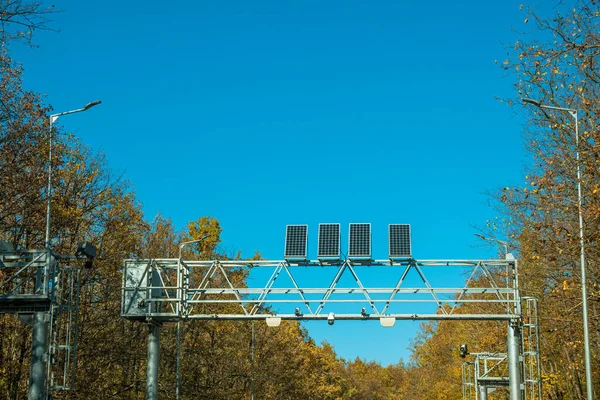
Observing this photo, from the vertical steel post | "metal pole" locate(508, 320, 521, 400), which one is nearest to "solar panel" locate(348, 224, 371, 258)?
"metal pole" locate(508, 320, 521, 400)

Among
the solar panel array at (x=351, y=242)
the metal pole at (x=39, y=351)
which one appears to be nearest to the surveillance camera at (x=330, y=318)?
the solar panel array at (x=351, y=242)

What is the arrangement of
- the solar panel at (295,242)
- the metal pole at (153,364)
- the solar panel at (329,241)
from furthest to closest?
the metal pole at (153,364) < the solar panel at (295,242) < the solar panel at (329,241)

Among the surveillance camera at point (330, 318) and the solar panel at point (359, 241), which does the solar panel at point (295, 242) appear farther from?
the surveillance camera at point (330, 318)

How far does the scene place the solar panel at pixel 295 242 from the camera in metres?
31.3

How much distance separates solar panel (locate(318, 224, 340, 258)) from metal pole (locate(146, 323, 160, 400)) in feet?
23.5

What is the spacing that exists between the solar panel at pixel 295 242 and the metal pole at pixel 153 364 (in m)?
6.03

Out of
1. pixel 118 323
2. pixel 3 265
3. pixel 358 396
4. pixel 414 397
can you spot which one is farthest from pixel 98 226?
pixel 358 396

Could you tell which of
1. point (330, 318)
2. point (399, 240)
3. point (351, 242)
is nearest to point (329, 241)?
point (351, 242)

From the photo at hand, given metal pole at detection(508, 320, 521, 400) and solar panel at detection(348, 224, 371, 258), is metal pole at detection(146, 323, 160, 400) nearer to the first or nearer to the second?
solar panel at detection(348, 224, 371, 258)

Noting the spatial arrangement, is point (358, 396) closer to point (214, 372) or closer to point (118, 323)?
point (214, 372)

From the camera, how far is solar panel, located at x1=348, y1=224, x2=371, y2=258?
31125 mm

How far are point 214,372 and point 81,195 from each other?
19139 millimetres

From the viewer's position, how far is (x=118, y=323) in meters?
41.1


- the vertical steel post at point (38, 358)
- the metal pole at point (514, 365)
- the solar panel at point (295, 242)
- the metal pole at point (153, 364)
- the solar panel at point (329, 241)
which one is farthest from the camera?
the metal pole at point (153, 364)
